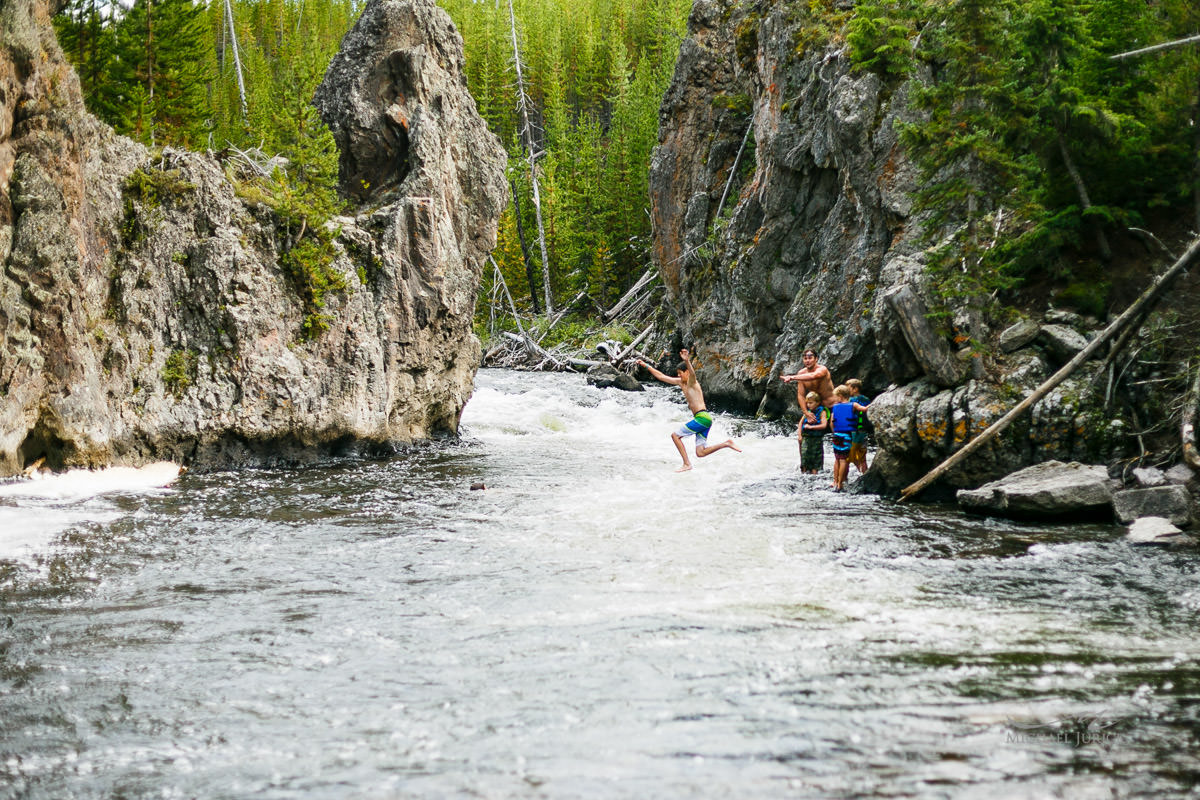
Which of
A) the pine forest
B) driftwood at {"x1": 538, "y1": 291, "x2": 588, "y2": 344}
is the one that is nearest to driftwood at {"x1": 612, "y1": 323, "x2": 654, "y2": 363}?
driftwood at {"x1": 538, "y1": 291, "x2": 588, "y2": 344}

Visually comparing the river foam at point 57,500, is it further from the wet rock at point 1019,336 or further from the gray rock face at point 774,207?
the wet rock at point 1019,336

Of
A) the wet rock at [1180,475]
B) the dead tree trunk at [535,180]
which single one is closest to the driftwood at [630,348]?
the dead tree trunk at [535,180]

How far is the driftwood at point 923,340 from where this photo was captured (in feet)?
46.0

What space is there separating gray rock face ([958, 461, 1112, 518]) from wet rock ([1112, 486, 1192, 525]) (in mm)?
226

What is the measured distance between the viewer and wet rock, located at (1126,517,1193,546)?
32.9ft

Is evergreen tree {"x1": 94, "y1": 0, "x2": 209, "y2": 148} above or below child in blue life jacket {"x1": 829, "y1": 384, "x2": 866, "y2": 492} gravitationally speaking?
above

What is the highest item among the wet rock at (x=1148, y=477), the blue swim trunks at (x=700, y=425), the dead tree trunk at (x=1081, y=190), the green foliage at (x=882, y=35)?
the green foliage at (x=882, y=35)

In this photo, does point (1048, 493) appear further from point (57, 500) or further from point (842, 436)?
point (57, 500)

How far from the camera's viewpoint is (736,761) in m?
4.86

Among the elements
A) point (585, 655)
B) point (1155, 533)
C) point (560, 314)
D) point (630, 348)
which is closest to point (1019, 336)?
point (1155, 533)

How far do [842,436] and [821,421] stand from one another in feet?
2.59

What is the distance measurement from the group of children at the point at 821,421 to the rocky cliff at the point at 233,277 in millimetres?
7007

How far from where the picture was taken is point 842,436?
15172 mm

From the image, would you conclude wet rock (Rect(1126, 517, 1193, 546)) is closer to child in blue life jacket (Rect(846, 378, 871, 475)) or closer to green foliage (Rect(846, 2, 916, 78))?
child in blue life jacket (Rect(846, 378, 871, 475))
